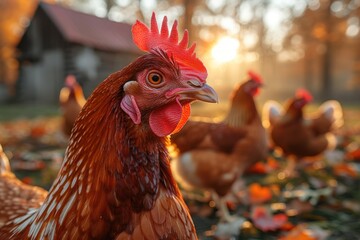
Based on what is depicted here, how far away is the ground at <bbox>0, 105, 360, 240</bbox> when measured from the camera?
99.3 inches

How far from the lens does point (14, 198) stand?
1.65 meters

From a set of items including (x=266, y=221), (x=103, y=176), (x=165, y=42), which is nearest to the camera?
(x=103, y=176)

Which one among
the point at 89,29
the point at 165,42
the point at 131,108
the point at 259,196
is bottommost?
the point at 259,196

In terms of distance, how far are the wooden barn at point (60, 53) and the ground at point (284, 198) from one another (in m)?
11.6

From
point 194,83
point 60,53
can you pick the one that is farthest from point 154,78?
point 60,53

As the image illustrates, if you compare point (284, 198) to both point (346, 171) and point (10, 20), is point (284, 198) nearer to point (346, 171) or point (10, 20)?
point (346, 171)

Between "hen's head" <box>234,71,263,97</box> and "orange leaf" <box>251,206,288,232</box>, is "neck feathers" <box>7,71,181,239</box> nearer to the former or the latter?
"orange leaf" <box>251,206,288,232</box>

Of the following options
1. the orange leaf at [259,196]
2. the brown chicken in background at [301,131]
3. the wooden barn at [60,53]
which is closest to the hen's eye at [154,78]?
the orange leaf at [259,196]

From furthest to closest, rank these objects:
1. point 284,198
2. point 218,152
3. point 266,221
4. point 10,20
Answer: point 10,20, point 284,198, point 218,152, point 266,221

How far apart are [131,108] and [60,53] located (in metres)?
16.7

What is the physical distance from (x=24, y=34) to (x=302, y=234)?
736 inches

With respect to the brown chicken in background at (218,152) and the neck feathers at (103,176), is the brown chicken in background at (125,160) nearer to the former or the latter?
the neck feathers at (103,176)

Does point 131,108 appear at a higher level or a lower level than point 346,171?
higher

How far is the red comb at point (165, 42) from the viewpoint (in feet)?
4.31
